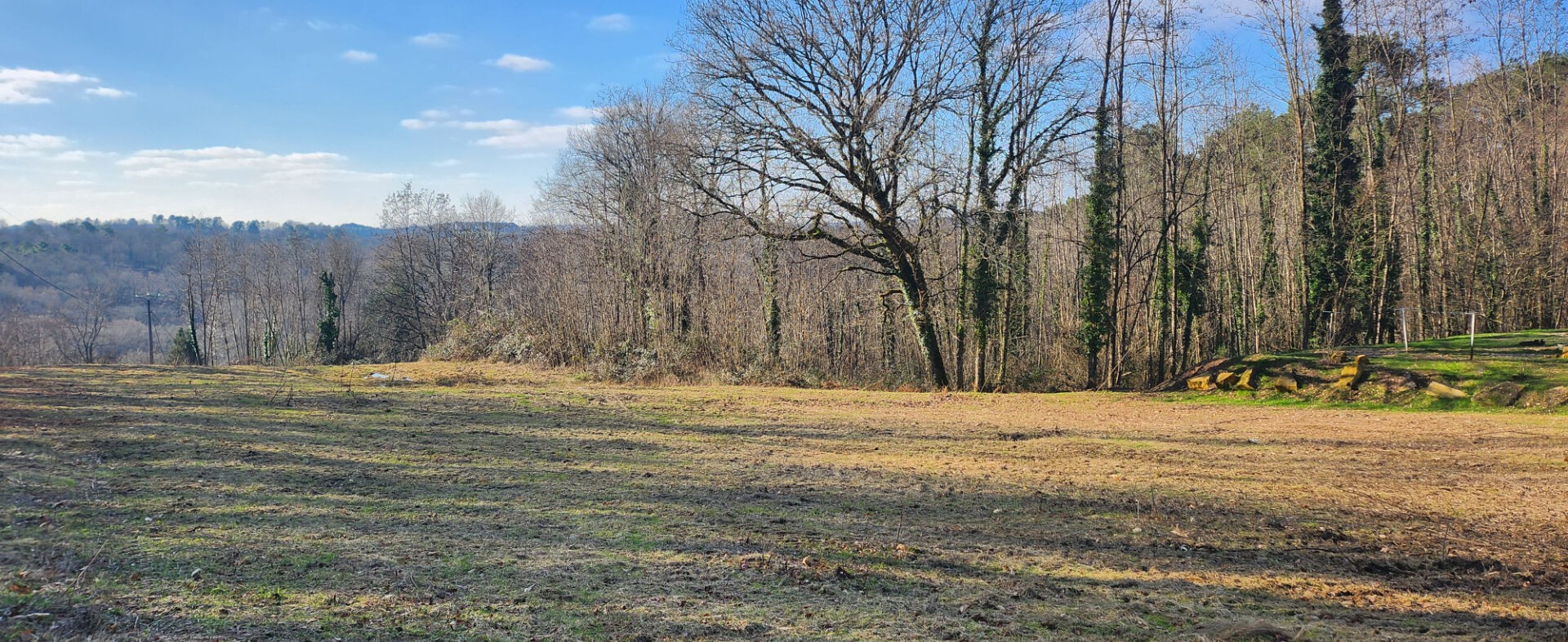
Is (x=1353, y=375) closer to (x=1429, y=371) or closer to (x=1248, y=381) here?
(x=1429, y=371)

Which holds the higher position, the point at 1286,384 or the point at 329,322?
the point at 329,322

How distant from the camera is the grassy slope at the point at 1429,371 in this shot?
1417 centimetres

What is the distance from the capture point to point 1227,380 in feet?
54.9

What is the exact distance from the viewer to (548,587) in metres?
4.74

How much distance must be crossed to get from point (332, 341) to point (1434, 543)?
47.1 metres

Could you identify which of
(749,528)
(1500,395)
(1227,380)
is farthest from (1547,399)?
(749,528)

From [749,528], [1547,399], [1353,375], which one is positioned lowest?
[749,528]

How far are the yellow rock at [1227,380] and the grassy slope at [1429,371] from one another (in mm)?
187


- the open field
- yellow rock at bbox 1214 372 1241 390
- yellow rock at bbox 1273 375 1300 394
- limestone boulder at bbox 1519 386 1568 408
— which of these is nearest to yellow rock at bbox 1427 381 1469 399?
limestone boulder at bbox 1519 386 1568 408

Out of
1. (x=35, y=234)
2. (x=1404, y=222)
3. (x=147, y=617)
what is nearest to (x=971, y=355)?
(x=1404, y=222)

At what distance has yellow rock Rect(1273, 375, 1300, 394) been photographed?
1566 cm

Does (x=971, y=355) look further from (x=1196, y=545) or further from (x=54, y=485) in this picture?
(x=54, y=485)

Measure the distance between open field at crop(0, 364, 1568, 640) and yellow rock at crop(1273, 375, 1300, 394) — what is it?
4033mm

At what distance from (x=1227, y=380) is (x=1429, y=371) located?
3275 millimetres
